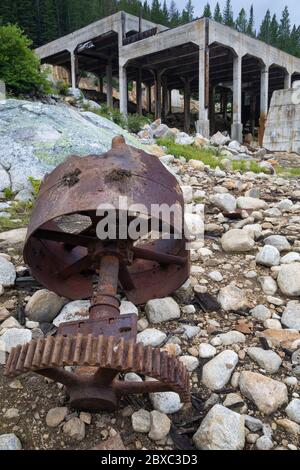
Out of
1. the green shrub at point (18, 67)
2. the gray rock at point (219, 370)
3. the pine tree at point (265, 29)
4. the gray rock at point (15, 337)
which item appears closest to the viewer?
the gray rock at point (219, 370)

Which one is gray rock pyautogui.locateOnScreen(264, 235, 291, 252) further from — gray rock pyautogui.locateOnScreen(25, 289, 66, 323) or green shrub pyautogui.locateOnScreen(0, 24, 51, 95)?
green shrub pyautogui.locateOnScreen(0, 24, 51, 95)

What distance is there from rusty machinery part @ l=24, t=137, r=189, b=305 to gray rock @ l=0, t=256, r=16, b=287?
0.20 m

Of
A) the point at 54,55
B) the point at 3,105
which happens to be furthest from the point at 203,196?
the point at 54,55

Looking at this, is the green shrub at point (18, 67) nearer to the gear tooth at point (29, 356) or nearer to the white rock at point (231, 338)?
the white rock at point (231, 338)

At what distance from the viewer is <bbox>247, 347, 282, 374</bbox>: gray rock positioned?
1.65 meters

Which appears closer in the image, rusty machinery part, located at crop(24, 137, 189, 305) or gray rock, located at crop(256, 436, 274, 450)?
gray rock, located at crop(256, 436, 274, 450)

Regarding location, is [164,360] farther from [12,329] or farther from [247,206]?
[247,206]

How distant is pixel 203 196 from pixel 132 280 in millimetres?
2243

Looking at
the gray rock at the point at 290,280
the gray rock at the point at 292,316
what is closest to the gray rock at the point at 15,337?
the gray rock at the point at 292,316

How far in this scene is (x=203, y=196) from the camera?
420 centimetres

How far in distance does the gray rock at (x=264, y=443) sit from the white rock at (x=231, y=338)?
0.56m

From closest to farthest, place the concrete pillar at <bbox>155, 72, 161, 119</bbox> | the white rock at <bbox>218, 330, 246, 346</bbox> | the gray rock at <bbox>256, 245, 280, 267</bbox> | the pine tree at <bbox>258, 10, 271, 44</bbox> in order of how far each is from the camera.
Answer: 1. the white rock at <bbox>218, 330, 246, 346</bbox>
2. the gray rock at <bbox>256, 245, 280, 267</bbox>
3. the concrete pillar at <bbox>155, 72, 161, 119</bbox>
4. the pine tree at <bbox>258, 10, 271, 44</bbox>

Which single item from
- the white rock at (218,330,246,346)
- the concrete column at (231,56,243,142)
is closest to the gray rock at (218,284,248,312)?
the white rock at (218,330,246,346)

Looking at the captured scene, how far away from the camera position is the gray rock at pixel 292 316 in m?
1.96
